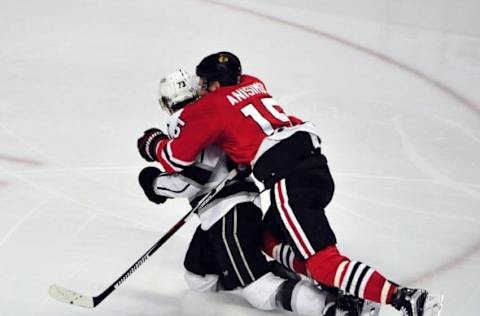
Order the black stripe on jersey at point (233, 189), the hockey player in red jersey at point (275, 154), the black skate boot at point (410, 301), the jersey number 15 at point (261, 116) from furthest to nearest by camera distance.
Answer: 1. the black stripe on jersey at point (233, 189)
2. the jersey number 15 at point (261, 116)
3. the hockey player in red jersey at point (275, 154)
4. the black skate boot at point (410, 301)

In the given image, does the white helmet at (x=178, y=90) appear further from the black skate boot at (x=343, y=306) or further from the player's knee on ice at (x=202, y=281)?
the black skate boot at (x=343, y=306)

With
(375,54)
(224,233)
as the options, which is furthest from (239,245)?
(375,54)

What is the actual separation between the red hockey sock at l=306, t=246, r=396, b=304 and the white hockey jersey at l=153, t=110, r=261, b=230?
1.12 ft

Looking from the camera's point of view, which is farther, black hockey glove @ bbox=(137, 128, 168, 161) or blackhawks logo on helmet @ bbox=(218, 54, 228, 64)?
black hockey glove @ bbox=(137, 128, 168, 161)

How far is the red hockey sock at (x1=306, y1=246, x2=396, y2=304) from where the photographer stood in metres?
2.89

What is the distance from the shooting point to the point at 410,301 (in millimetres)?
2842

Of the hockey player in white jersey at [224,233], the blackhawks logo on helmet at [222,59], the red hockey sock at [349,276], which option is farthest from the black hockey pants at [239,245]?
the blackhawks logo on helmet at [222,59]

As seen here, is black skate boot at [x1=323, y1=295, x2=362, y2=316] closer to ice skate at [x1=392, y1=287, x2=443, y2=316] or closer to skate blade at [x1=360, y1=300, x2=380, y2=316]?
skate blade at [x1=360, y1=300, x2=380, y2=316]

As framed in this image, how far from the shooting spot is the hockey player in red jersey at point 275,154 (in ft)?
9.78

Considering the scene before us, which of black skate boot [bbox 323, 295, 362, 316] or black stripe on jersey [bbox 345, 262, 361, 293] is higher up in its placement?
black stripe on jersey [bbox 345, 262, 361, 293]

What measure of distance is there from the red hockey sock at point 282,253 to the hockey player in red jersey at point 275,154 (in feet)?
0.23

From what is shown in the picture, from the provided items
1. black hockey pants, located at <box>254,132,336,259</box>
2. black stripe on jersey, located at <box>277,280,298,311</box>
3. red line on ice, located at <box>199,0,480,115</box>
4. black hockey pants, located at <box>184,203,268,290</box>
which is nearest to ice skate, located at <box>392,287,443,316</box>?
black hockey pants, located at <box>254,132,336,259</box>

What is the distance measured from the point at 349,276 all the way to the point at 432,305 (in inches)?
9.3

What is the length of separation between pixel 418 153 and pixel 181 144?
1676 millimetres
